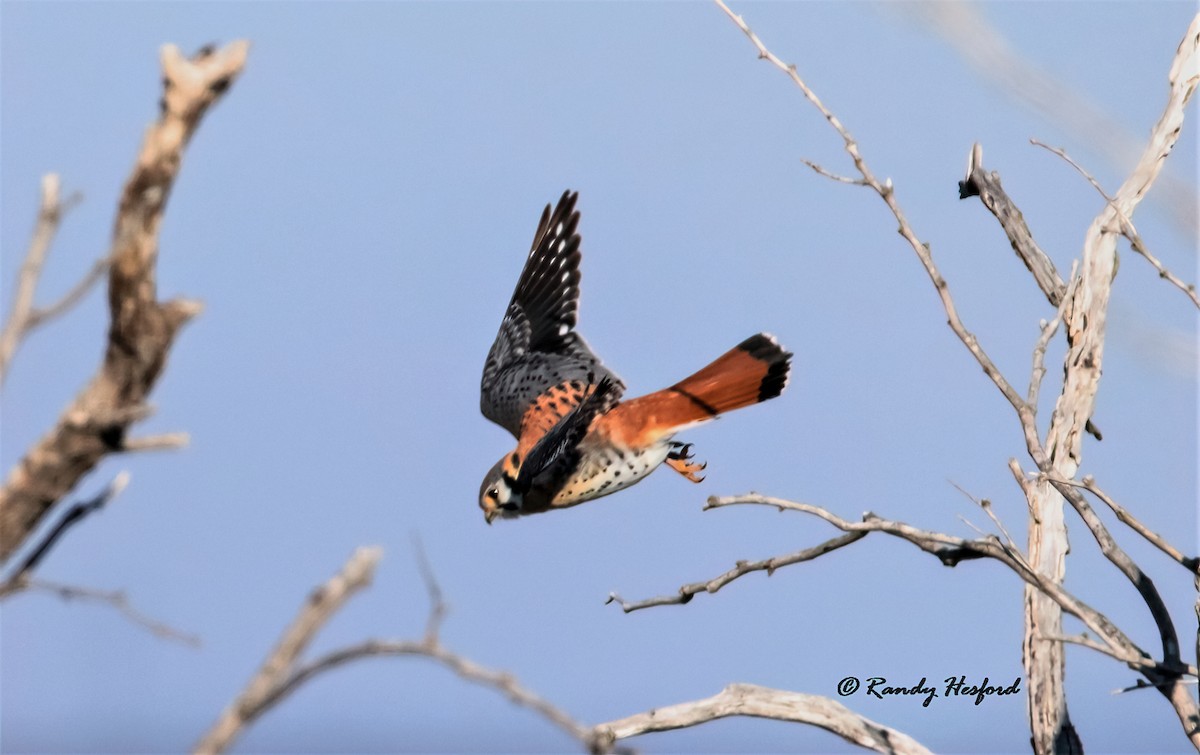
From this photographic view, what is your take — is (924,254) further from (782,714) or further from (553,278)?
(553,278)

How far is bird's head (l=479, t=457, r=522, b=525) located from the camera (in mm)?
5031

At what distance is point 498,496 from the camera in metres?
5.04

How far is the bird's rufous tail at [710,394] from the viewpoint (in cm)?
480

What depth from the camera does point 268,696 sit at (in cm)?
165

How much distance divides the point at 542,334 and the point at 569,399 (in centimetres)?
64

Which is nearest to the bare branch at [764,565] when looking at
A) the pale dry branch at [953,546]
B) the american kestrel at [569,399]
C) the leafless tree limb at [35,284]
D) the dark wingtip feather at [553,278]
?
the pale dry branch at [953,546]

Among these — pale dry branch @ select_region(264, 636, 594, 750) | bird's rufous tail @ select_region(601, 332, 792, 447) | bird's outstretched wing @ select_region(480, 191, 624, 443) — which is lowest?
pale dry branch @ select_region(264, 636, 594, 750)

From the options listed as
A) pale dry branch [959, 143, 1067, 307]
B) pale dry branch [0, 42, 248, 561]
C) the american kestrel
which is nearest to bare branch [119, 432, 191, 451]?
pale dry branch [0, 42, 248, 561]

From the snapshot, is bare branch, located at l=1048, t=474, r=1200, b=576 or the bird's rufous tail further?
the bird's rufous tail

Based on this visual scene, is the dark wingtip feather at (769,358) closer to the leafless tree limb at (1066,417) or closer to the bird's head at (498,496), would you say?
the bird's head at (498,496)

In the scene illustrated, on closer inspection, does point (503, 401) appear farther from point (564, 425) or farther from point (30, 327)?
point (30, 327)

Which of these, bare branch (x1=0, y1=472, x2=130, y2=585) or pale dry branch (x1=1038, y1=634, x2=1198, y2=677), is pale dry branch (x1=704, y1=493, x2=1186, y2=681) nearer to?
pale dry branch (x1=1038, y1=634, x2=1198, y2=677)

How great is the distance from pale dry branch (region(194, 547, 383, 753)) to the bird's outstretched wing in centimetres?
372

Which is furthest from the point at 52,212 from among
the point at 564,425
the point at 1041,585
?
the point at 564,425
